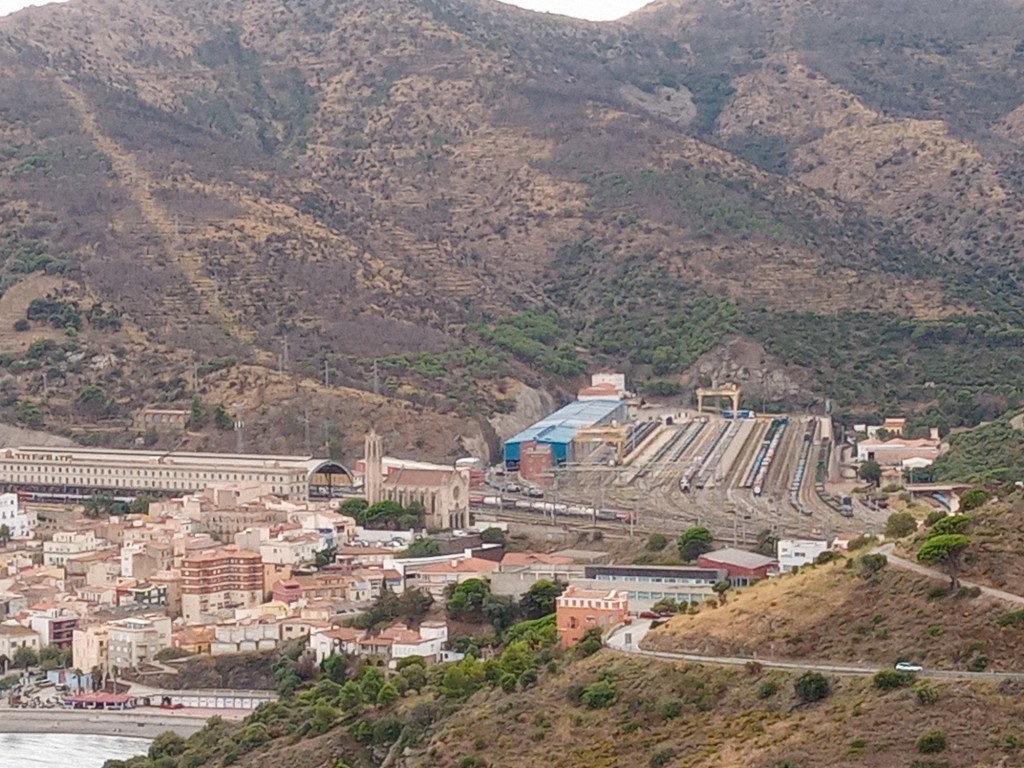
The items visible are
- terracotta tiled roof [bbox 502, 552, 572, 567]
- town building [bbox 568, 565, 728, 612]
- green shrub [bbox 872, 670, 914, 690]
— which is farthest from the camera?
terracotta tiled roof [bbox 502, 552, 572, 567]

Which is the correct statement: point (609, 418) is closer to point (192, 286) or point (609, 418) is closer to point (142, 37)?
point (192, 286)

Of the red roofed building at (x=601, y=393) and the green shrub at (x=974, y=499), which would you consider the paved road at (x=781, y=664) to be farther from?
the red roofed building at (x=601, y=393)

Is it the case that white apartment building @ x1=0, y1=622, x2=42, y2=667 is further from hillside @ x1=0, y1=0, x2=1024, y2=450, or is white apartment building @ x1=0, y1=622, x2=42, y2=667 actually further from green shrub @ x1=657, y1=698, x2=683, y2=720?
green shrub @ x1=657, y1=698, x2=683, y2=720

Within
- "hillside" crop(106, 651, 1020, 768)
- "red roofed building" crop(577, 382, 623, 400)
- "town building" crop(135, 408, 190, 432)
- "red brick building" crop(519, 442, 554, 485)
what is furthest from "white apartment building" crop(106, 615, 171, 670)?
"red roofed building" crop(577, 382, 623, 400)

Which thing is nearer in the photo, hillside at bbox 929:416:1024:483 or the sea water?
the sea water

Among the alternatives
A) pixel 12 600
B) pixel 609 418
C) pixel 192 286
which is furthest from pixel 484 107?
pixel 12 600
